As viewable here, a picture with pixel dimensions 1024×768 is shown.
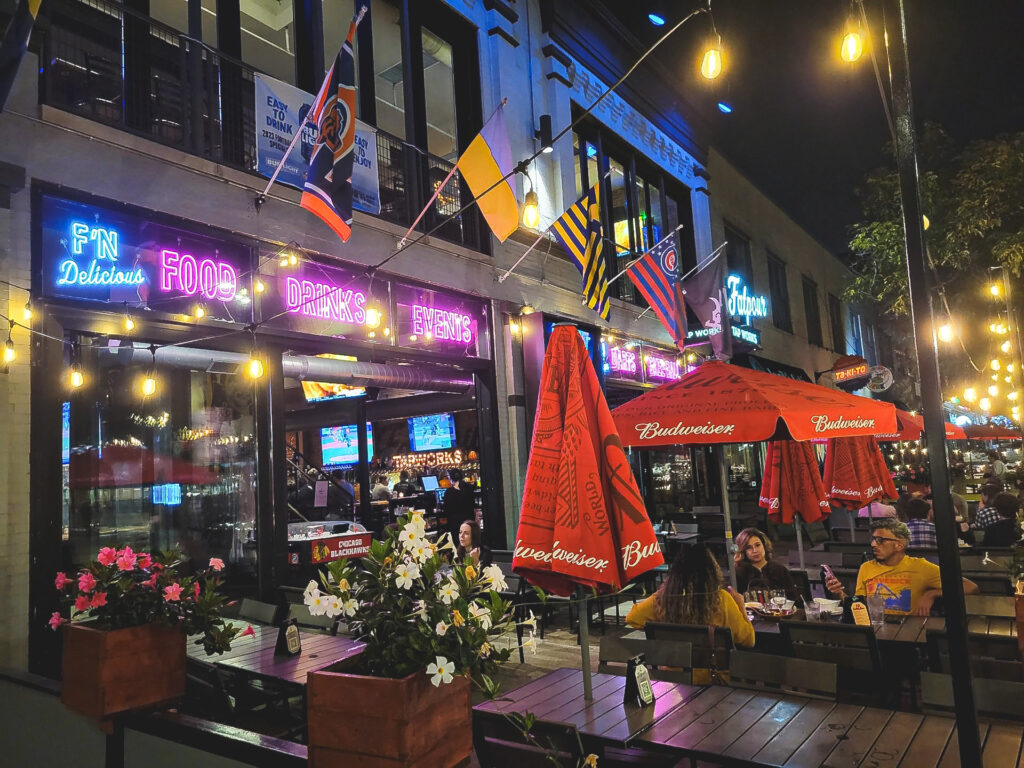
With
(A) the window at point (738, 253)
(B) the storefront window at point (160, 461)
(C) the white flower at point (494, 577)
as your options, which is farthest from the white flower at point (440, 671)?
(A) the window at point (738, 253)

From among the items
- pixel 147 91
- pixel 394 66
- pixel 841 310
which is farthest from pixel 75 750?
pixel 841 310

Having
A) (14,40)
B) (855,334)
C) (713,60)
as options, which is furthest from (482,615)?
(855,334)

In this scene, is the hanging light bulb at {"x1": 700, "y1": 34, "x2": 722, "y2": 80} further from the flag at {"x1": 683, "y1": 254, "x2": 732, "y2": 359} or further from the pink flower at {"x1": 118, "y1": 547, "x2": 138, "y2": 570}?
the flag at {"x1": 683, "y1": 254, "x2": 732, "y2": 359}

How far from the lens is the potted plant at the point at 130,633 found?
11.6ft

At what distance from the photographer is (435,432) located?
64.4 feet

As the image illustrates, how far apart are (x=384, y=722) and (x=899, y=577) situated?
5.07 metres

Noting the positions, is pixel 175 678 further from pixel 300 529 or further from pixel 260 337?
pixel 300 529

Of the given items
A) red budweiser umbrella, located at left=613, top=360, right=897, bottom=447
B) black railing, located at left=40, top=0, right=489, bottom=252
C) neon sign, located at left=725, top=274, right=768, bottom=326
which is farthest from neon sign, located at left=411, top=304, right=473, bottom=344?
neon sign, located at left=725, top=274, right=768, bottom=326

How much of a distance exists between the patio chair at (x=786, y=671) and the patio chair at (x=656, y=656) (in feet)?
1.04

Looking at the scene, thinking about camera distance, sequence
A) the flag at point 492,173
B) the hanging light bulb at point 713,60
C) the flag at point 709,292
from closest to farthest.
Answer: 1. the hanging light bulb at point 713,60
2. the flag at point 492,173
3. the flag at point 709,292

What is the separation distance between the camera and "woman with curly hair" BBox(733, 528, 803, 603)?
642 centimetres

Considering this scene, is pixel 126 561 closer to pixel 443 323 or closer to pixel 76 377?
pixel 76 377

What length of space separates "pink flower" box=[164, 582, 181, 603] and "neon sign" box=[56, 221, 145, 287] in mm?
4021

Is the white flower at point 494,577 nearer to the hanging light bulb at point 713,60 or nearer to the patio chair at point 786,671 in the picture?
the patio chair at point 786,671
